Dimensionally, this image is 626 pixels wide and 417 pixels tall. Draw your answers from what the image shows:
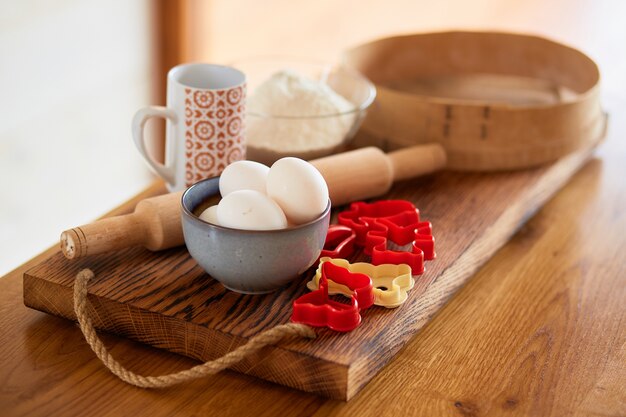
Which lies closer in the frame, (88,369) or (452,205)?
(88,369)

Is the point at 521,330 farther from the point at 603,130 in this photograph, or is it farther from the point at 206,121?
the point at 603,130

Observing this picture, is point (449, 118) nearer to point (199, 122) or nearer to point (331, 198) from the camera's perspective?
point (331, 198)

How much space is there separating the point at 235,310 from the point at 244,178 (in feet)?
0.47

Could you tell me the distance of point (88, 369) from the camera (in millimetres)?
868

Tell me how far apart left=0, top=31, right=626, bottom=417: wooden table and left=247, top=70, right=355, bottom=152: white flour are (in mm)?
306

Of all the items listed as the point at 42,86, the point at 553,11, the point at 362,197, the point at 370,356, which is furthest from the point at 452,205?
the point at 553,11

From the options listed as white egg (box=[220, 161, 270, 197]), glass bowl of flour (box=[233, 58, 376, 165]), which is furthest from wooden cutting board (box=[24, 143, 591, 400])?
glass bowl of flour (box=[233, 58, 376, 165])

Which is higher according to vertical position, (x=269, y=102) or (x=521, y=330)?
(x=269, y=102)

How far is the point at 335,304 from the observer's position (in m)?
0.90

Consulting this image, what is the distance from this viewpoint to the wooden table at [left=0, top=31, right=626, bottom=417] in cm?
83

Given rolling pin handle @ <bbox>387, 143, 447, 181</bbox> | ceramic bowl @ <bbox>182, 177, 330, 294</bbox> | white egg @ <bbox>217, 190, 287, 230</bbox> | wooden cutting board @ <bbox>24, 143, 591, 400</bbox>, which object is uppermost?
white egg @ <bbox>217, 190, 287, 230</bbox>

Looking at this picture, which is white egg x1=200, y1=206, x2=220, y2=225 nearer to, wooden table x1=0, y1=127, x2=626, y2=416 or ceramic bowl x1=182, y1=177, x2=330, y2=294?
ceramic bowl x1=182, y1=177, x2=330, y2=294

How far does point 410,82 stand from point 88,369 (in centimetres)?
91

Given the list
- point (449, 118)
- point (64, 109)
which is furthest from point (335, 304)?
point (64, 109)
